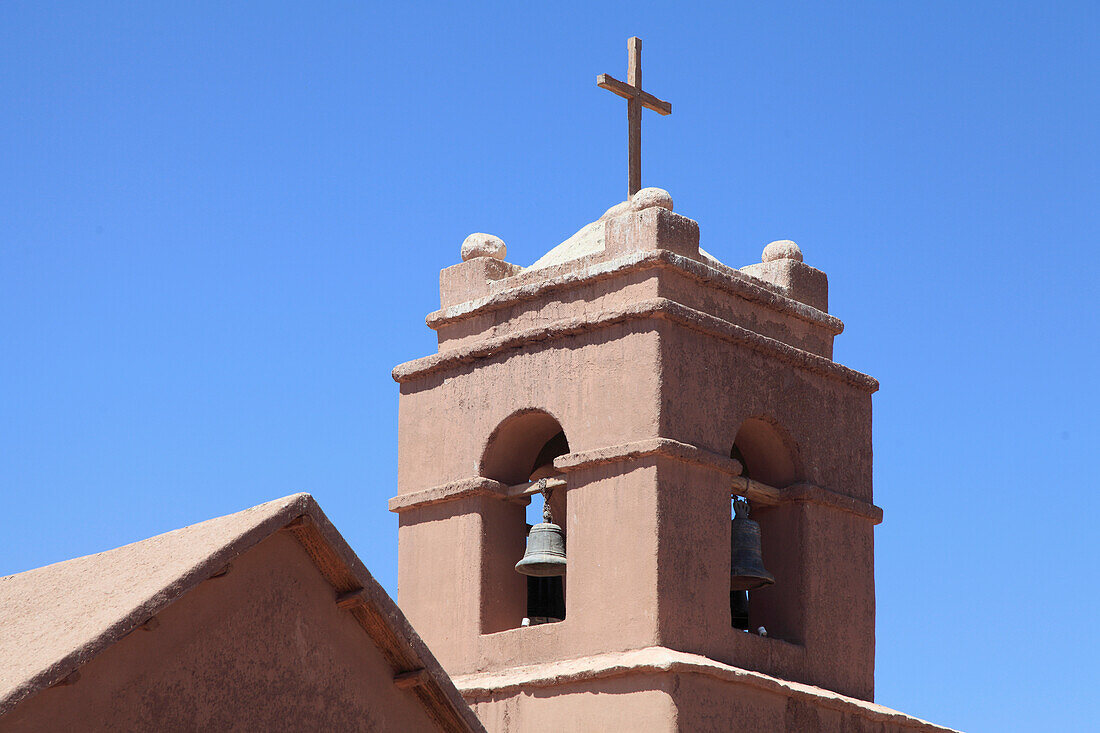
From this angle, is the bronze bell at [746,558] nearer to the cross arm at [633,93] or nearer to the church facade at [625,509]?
the church facade at [625,509]

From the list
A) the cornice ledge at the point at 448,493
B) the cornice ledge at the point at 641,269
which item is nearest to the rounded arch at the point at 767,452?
the cornice ledge at the point at 641,269

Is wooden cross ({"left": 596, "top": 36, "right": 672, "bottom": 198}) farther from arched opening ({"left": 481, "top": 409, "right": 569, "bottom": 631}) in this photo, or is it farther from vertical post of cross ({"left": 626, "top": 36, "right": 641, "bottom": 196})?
arched opening ({"left": 481, "top": 409, "right": 569, "bottom": 631})

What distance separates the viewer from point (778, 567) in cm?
1270

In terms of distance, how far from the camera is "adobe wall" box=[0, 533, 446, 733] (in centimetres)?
834

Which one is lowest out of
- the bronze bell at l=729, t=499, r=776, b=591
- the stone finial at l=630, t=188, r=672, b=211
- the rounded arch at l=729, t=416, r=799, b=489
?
the bronze bell at l=729, t=499, r=776, b=591

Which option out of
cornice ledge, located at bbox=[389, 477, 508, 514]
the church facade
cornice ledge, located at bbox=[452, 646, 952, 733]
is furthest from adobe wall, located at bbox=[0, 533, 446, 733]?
cornice ledge, located at bbox=[389, 477, 508, 514]

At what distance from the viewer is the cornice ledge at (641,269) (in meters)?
12.2

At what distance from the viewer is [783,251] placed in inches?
528

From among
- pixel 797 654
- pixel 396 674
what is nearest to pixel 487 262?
pixel 797 654

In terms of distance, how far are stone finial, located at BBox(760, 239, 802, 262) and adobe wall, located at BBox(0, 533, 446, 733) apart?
16.4 feet

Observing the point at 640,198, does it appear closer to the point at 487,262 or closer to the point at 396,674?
the point at 487,262

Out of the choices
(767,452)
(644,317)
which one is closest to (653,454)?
(644,317)

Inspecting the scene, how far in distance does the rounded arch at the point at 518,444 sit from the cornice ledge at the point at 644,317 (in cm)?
51

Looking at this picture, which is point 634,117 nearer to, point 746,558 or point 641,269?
point 641,269
